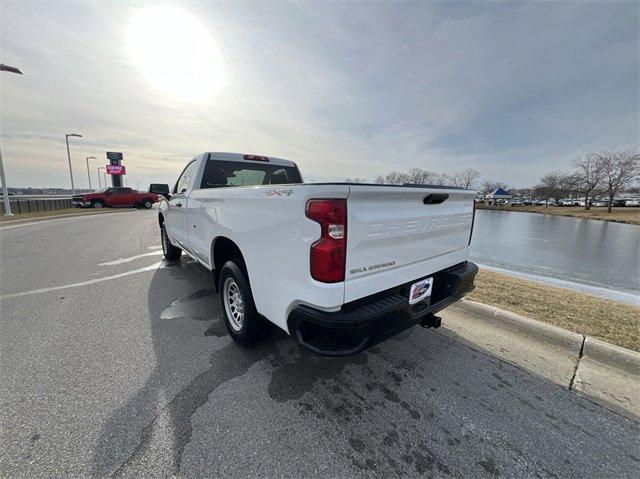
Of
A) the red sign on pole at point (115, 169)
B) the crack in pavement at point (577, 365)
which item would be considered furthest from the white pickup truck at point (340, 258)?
the red sign on pole at point (115, 169)

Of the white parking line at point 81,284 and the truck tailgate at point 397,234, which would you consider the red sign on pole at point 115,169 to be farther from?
the truck tailgate at point 397,234

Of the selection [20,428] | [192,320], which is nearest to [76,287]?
[192,320]

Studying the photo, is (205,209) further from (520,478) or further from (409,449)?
(520,478)

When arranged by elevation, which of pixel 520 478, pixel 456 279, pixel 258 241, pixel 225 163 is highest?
pixel 225 163

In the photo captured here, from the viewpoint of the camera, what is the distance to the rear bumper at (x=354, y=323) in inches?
72.6

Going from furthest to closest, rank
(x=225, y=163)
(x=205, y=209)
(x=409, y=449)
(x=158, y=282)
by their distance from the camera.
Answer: (x=158, y=282) < (x=225, y=163) < (x=205, y=209) < (x=409, y=449)

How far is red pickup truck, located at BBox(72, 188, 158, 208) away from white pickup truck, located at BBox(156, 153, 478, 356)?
93.3 feet

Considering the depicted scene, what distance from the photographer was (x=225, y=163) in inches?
169

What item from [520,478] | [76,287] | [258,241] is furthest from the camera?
[76,287]

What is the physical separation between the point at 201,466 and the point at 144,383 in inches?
41.0

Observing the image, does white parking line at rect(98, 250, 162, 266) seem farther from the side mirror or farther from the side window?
the side window

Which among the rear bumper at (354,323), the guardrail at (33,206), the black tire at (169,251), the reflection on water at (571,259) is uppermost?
the rear bumper at (354,323)

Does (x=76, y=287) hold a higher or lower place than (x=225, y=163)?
lower

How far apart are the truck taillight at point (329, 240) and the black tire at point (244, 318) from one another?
106 cm
